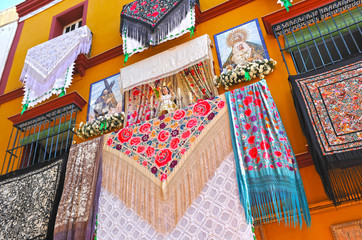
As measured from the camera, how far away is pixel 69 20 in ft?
28.6

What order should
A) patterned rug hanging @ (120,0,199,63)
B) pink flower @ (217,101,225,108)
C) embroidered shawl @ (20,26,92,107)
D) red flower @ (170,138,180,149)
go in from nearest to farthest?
red flower @ (170,138,180,149) < pink flower @ (217,101,225,108) < patterned rug hanging @ (120,0,199,63) < embroidered shawl @ (20,26,92,107)

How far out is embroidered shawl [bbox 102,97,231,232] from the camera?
370cm

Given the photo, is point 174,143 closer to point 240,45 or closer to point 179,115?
point 179,115

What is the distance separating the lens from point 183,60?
5.41 m

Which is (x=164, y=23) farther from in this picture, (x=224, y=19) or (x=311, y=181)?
(x=311, y=181)

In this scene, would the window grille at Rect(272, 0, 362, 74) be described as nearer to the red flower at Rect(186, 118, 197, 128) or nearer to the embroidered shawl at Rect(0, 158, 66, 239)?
the red flower at Rect(186, 118, 197, 128)

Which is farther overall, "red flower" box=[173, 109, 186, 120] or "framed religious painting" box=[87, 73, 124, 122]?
"framed religious painting" box=[87, 73, 124, 122]

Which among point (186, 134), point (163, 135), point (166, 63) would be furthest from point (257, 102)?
point (166, 63)

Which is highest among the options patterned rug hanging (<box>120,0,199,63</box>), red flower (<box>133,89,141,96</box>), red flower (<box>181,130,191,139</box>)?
patterned rug hanging (<box>120,0,199,63</box>)

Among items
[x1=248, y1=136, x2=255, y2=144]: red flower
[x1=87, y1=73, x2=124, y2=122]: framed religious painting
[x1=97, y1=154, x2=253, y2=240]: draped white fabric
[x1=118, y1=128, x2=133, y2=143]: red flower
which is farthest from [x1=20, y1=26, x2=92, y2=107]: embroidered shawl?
[x1=248, y1=136, x2=255, y2=144]: red flower

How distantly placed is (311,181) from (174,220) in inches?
68.7

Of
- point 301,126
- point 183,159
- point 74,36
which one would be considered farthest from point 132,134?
point 74,36

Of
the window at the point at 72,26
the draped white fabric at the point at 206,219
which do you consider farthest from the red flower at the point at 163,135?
the window at the point at 72,26

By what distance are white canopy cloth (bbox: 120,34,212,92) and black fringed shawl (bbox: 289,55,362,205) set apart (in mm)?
1852
